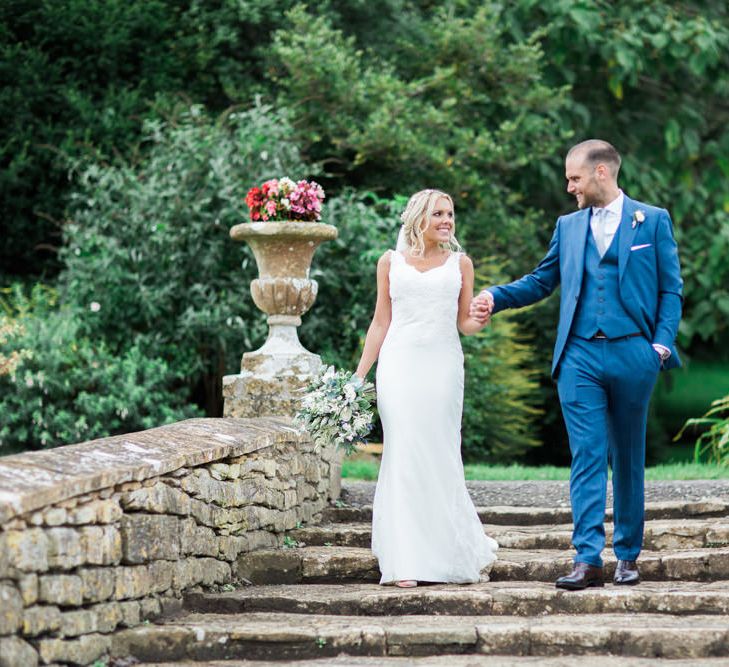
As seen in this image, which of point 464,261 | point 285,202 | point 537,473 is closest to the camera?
point 464,261

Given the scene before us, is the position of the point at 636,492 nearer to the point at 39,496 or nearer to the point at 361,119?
the point at 39,496

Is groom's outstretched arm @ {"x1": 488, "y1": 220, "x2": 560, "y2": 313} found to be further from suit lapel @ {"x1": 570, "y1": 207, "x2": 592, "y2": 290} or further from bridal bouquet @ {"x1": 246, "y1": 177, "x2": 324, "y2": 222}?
bridal bouquet @ {"x1": 246, "y1": 177, "x2": 324, "y2": 222}

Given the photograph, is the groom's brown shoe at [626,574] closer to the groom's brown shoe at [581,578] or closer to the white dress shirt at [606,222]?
the groom's brown shoe at [581,578]

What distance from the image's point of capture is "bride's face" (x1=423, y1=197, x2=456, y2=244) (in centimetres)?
624

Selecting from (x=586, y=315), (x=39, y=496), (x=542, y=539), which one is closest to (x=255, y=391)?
(x=542, y=539)

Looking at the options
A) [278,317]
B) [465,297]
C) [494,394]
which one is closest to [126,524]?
[465,297]

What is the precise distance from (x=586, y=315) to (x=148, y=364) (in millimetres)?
6448

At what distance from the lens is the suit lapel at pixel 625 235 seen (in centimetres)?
555

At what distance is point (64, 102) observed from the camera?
1337cm

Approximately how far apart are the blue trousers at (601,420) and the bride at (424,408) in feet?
2.35

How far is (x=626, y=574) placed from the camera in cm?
568

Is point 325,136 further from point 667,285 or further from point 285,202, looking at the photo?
point 667,285

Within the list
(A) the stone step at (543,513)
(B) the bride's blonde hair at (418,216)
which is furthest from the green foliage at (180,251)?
(B) the bride's blonde hair at (418,216)

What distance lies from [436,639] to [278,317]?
9.87 feet
